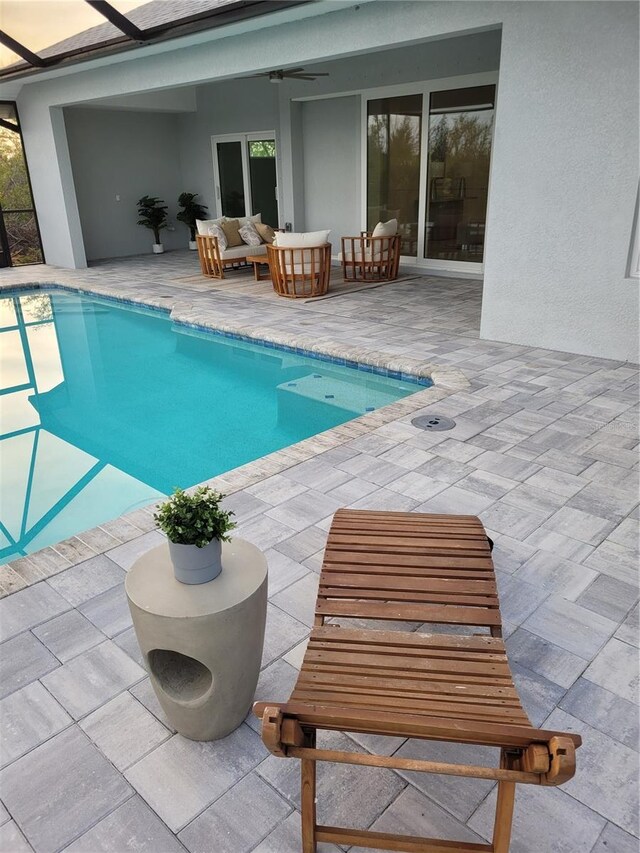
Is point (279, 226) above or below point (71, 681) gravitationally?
above

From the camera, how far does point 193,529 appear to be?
1734mm

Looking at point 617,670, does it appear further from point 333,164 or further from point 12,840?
point 333,164

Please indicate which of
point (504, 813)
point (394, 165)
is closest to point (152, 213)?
point (394, 165)

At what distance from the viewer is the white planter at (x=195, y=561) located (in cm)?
176

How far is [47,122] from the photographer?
1095 centimetres

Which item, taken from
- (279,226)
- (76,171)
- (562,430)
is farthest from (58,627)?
(76,171)

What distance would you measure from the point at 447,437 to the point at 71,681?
2732mm

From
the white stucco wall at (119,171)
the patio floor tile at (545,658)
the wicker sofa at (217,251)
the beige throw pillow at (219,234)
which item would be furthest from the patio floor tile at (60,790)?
the white stucco wall at (119,171)

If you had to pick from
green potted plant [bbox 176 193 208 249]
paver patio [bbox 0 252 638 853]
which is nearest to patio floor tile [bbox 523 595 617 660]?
paver patio [bbox 0 252 638 853]

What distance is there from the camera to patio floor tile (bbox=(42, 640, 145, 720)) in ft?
6.83

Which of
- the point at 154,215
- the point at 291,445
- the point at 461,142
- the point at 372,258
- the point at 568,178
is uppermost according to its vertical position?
the point at 461,142

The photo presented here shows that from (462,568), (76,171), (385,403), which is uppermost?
(76,171)

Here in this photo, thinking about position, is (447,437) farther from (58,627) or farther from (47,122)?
(47,122)

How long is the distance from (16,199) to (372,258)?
24.6 ft
